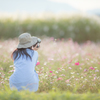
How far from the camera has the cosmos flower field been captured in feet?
10.9

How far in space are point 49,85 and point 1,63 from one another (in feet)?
6.24

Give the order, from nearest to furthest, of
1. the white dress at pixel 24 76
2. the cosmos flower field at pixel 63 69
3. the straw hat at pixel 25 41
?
the white dress at pixel 24 76 < the straw hat at pixel 25 41 < the cosmos flower field at pixel 63 69

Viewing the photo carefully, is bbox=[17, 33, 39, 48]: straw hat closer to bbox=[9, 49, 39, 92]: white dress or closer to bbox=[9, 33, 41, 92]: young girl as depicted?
bbox=[9, 33, 41, 92]: young girl

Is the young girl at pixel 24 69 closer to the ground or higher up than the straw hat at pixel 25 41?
closer to the ground

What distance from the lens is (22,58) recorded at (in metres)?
2.80

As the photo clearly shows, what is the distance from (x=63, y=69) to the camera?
11.6 ft

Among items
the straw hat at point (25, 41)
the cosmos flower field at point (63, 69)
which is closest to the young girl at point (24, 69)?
the straw hat at point (25, 41)

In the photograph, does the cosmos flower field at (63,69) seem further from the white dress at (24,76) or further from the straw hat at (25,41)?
the straw hat at (25,41)

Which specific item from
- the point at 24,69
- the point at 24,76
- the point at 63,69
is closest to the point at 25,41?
the point at 24,69

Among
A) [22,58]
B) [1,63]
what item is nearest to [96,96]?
[22,58]

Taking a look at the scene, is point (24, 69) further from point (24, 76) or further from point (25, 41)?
point (25, 41)

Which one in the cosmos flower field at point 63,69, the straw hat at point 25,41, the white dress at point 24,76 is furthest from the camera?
the cosmos flower field at point 63,69

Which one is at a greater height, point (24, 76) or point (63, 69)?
point (63, 69)

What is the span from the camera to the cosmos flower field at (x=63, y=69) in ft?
10.9
